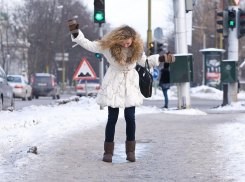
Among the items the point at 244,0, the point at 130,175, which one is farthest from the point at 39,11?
the point at 130,175

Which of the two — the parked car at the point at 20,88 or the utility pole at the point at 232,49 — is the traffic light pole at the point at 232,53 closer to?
the utility pole at the point at 232,49

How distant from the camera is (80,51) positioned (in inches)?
3792

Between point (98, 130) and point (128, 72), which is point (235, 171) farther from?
point (98, 130)

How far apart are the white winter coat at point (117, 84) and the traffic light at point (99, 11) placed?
8.99 meters

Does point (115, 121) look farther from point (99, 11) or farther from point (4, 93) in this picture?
point (4, 93)

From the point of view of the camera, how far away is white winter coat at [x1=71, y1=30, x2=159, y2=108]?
27.8ft

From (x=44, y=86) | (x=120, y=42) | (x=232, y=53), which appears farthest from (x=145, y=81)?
(x=44, y=86)

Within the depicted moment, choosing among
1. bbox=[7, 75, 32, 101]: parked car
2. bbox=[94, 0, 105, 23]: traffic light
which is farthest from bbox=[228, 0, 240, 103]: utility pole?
bbox=[7, 75, 32, 101]: parked car

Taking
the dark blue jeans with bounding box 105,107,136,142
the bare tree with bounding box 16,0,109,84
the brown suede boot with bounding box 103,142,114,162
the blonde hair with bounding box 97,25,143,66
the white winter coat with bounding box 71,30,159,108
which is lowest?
the brown suede boot with bounding box 103,142,114,162

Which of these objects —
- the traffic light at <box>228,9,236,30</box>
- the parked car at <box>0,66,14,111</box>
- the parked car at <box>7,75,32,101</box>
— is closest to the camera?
the parked car at <box>0,66,14,111</box>

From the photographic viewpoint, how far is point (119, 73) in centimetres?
854

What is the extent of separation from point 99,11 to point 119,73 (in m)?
9.20

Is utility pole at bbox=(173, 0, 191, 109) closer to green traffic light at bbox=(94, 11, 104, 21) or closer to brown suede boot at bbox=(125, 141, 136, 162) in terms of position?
green traffic light at bbox=(94, 11, 104, 21)

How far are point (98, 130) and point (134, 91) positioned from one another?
412 cm
